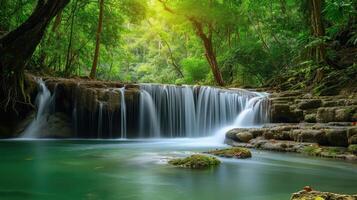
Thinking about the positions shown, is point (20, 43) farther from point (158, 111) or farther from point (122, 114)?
point (158, 111)

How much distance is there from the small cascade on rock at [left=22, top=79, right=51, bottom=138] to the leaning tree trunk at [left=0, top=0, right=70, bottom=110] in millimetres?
2203

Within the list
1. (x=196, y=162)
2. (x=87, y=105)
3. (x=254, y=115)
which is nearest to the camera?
(x=196, y=162)

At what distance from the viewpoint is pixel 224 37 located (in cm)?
2723

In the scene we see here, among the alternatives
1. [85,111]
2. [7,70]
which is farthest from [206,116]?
[7,70]

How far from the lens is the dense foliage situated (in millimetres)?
14648

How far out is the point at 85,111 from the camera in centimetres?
1474

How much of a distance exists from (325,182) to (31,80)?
11.5 meters

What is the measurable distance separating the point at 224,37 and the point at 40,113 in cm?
1615

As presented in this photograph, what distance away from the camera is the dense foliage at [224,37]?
14.6 m

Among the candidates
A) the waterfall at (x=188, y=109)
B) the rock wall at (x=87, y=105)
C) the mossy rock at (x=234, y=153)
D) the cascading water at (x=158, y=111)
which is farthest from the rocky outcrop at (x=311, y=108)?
the rock wall at (x=87, y=105)

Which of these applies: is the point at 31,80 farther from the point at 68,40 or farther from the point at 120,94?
the point at 68,40

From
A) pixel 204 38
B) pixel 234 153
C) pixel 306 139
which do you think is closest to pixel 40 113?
pixel 234 153

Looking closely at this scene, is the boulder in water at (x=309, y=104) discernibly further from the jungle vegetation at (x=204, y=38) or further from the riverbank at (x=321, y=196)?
the riverbank at (x=321, y=196)

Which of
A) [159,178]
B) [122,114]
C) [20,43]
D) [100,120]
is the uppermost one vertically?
[20,43]
